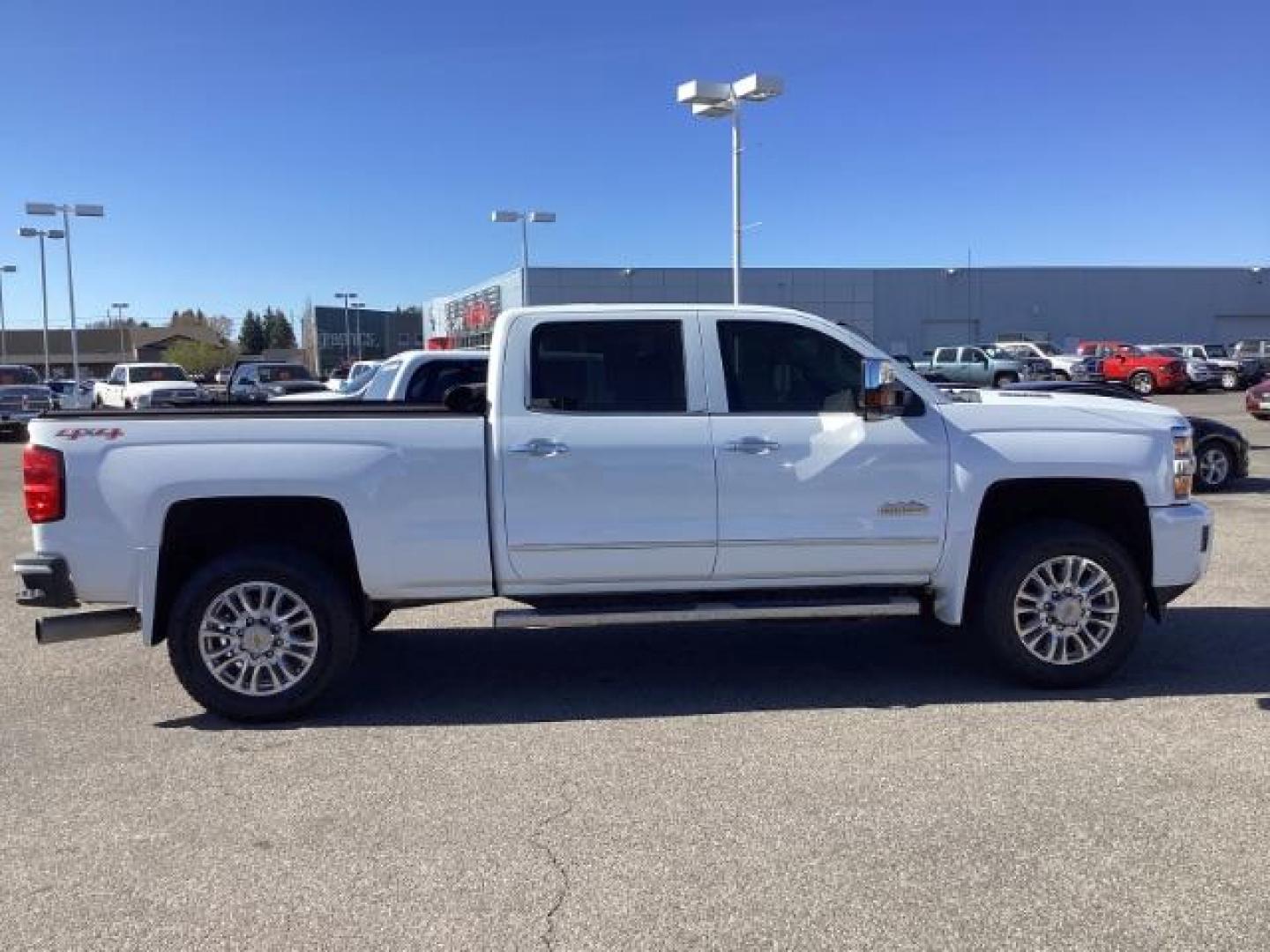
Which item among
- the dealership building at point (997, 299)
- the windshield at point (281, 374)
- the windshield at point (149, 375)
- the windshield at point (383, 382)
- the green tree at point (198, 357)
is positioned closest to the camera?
the windshield at point (383, 382)

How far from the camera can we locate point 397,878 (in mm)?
3818

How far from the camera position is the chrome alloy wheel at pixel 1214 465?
13.6 meters

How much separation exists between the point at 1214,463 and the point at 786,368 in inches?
397

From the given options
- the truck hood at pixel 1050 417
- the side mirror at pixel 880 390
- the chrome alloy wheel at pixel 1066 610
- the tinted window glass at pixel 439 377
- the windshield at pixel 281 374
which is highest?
the windshield at pixel 281 374

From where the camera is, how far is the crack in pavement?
3.46 metres

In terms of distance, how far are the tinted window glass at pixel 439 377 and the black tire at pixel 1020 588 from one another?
321 inches

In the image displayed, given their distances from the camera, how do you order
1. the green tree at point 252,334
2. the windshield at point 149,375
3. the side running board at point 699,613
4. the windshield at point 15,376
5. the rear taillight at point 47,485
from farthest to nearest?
the green tree at point 252,334, the windshield at point 149,375, the windshield at point 15,376, the side running board at point 699,613, the rear taillight at point 47,485

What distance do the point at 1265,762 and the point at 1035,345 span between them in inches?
1632

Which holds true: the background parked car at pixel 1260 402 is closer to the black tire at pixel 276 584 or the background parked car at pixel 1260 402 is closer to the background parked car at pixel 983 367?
the background parked car at pixel 983 367

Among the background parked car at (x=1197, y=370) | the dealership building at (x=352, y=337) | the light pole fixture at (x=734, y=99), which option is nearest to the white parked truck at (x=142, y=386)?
the light pole fixture at (x=734, y=99)

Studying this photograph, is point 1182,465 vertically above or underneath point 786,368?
underneath

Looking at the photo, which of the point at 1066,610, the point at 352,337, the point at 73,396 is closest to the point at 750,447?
the point at 1066,610

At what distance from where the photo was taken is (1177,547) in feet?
18.9

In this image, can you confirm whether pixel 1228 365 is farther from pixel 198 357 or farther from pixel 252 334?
pixel 252 334
